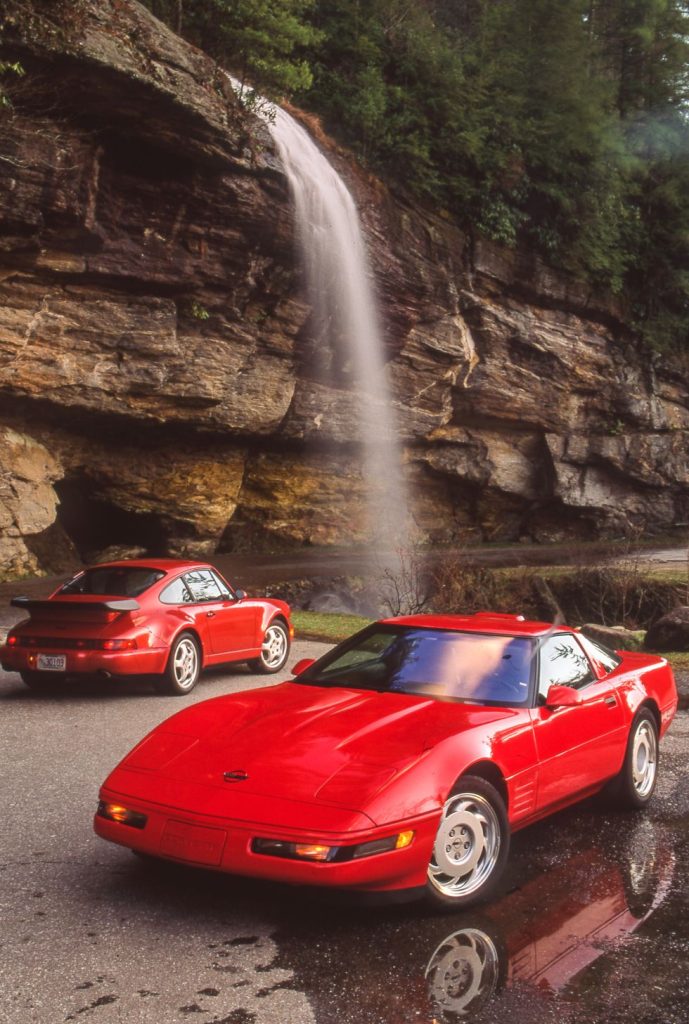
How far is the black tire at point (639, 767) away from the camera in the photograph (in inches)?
223

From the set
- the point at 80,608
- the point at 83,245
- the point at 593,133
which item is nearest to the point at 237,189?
the point at 83,245

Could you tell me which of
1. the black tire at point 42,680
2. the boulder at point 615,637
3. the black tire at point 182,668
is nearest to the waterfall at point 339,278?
the boulder at point 615,637

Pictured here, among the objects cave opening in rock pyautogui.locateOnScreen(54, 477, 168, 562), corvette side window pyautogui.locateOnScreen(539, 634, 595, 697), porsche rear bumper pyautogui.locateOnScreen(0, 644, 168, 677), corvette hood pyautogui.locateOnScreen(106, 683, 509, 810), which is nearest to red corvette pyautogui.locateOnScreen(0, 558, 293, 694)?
porsche rear bumper pyautogui.locateOnScreen(0, 644, 168, 677)

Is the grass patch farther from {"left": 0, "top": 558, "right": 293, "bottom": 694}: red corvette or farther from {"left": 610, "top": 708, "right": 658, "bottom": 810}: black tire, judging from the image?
{"left": 610, "top": 708, "right": 658, "bottom": 810}: black tire

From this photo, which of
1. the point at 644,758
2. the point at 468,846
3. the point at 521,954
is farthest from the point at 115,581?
the point at 521,954

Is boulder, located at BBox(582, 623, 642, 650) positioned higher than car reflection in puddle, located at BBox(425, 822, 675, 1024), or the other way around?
car reflection in puddle, located at BBox(425, 822, 675, 1024)

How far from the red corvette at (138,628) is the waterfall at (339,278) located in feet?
47.1

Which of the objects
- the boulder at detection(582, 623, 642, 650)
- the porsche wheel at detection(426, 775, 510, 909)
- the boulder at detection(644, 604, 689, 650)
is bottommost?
the boulder at detection(582, 623, 642, 650)

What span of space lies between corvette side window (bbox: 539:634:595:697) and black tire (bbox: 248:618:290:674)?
5.87 m

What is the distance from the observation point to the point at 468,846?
13.9ft

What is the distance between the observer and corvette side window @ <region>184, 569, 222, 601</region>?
1021 centimetres

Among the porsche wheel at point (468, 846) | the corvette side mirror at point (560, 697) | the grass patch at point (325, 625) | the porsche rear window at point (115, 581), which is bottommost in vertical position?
the grass patch at point (325, 625)

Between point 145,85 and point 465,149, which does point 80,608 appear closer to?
point 145,85

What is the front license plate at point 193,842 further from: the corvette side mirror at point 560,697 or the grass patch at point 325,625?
the grass patch at point 325,625
